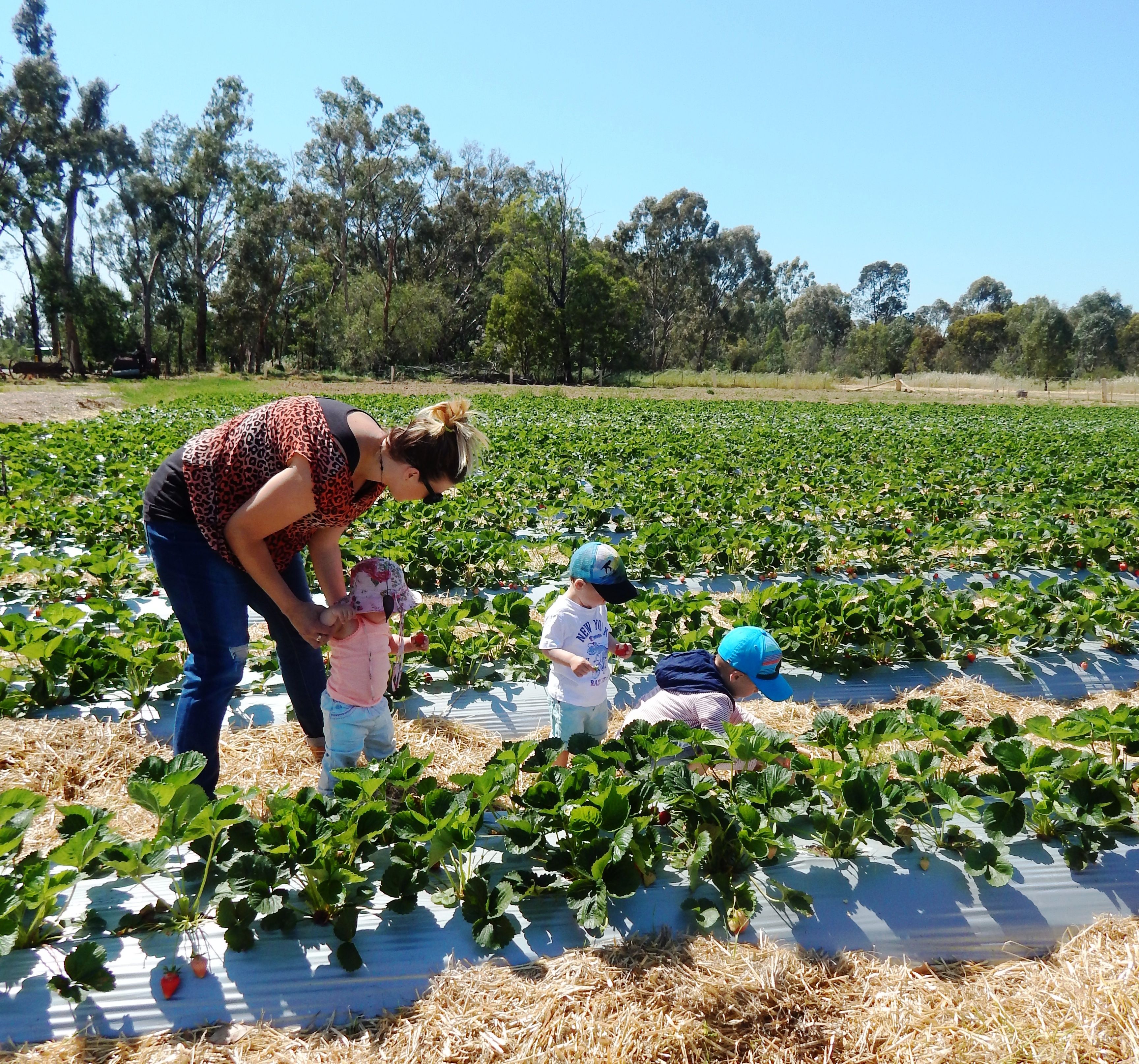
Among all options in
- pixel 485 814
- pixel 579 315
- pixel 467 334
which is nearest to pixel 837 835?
pixel 485 814

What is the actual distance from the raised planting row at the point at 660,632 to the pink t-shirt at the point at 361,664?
117 cm

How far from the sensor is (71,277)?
4031 cm

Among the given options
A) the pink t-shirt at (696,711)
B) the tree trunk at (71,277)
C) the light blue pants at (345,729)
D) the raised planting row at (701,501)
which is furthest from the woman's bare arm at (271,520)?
the tree trunk at (71,277)

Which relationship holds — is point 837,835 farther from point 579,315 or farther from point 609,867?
point 579,315

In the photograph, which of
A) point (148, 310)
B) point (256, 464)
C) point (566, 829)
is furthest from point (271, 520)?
point (148, 310)

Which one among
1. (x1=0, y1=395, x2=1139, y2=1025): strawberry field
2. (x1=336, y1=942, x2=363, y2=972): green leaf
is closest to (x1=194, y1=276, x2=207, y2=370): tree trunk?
(x1=0, y1=395, x2=1139, y2=1025): strawberry field

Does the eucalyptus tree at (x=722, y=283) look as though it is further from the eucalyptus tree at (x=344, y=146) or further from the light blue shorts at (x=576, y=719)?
the light blue shorts at (x=576, y=719)

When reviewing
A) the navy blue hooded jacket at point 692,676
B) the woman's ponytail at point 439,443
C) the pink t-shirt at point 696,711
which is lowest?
the pink t-shirt at point 696,711

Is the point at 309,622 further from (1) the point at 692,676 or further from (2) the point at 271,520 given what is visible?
(1) the point at 692,676

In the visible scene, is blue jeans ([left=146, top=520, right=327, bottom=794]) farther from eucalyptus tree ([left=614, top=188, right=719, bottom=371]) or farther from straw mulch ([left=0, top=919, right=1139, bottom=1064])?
eucalyptus tree ([left=614, top=188, right=719, bottom=371])

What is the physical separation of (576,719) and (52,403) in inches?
849

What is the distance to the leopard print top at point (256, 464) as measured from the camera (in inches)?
101

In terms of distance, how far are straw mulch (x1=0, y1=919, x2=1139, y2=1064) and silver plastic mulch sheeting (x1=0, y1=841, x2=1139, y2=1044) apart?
48 millimetres

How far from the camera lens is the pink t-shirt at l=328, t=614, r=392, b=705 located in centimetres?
292
